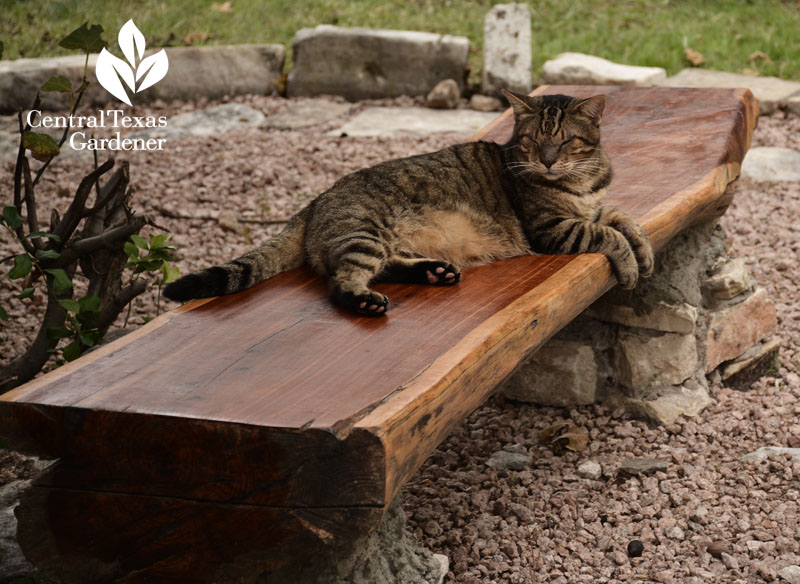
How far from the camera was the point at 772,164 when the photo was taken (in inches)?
234

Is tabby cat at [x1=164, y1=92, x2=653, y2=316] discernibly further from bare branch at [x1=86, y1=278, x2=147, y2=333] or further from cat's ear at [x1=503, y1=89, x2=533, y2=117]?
bare branch at [x1=86, y1=278, x2=147, y2=333]

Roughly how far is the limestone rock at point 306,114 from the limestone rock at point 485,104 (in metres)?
1.01

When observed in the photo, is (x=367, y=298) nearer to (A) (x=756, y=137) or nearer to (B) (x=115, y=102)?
(A) (x=756, y=137)

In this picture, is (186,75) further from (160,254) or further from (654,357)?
(654,357)

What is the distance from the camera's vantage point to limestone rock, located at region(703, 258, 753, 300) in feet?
12.6

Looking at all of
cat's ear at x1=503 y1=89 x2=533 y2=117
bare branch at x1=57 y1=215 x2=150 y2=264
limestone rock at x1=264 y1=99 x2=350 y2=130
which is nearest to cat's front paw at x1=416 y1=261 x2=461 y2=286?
cat's ear at x1=503 y1=89 x2=533 y2=117

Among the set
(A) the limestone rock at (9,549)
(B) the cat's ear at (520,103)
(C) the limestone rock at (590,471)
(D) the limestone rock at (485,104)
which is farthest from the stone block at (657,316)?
(D) the limestone rock at (485,104)

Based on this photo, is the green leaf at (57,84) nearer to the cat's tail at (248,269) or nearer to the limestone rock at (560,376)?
the cat's tail at (248,269)

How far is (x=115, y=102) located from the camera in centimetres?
713

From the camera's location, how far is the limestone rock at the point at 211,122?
6.56 metres

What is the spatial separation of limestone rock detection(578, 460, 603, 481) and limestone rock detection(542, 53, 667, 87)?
13.4ft

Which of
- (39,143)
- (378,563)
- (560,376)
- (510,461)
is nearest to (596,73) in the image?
(560,376)

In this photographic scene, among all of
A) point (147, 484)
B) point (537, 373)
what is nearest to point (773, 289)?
point (537, 373)

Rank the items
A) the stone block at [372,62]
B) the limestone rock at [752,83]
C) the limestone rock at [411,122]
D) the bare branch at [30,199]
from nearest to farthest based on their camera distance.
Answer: the bare branch at [30,199] < the limestone rock at [411,122] < the limestone rock at [752,83] < the stone block at [372,62]
